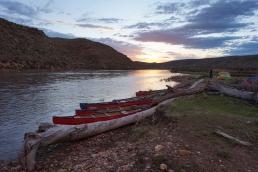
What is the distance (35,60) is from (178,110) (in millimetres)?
106358

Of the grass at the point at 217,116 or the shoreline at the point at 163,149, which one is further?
the grass at the point at 217,116

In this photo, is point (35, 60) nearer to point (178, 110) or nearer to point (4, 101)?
point (4, 101)

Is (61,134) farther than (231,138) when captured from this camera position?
Yes

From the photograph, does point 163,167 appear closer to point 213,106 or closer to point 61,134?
point 61,134

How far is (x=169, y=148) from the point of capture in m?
11.0

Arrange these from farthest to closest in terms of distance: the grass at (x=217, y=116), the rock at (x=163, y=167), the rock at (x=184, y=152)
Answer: the grass at (x=217, y=116) → the rock at (x=184, y=152) → the rock at (x=163, y=167)

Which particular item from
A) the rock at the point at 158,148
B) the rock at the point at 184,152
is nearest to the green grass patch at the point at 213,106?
the rock at the point at 158,148

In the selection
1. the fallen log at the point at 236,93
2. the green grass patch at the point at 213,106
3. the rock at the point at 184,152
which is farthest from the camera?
the fallen log at the point at 236,93

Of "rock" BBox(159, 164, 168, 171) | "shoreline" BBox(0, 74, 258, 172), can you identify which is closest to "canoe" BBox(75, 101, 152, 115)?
"shoreline" BBox(0, 74, 258, 172)

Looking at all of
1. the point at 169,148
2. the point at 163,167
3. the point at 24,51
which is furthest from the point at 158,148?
the point at 24,51

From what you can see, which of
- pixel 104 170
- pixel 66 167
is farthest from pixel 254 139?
pixel 66 167

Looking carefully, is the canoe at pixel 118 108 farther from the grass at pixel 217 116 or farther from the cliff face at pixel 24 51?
the cliff face at pixel 24 51

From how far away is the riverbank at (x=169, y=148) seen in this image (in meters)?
10.1

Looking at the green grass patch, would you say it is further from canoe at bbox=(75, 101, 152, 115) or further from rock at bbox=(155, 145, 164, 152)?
rock at bbox=(155, 145, 164, 152)
